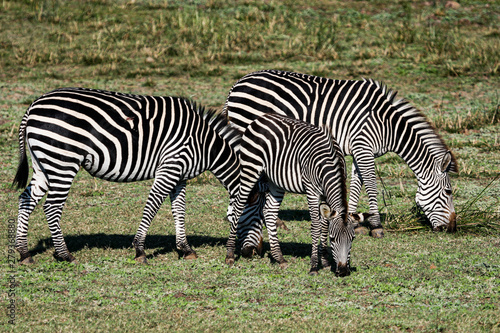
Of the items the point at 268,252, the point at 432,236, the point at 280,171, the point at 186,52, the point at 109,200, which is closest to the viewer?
the point at 280,171

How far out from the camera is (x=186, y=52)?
23.0 m

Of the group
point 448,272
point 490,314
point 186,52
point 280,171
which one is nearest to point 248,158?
point 280,171

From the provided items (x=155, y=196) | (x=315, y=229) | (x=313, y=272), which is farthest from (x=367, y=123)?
(x=155, y=196)

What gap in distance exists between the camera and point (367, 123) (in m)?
11.1

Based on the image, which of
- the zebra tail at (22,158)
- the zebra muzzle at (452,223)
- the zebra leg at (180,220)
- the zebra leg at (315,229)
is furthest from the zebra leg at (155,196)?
the zebra muzzle at (452,223)

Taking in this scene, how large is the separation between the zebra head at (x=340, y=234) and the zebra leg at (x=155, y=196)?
2.40 metres

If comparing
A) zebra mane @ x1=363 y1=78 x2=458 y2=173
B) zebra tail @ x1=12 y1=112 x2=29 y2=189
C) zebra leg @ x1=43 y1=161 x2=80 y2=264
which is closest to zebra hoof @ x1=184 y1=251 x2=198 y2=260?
zebra leg @ x1=43 y1=161 x2=80 y2=264

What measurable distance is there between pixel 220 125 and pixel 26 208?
3.18 m

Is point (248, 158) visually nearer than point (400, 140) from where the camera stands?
Yes

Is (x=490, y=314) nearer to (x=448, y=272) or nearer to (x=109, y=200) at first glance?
(x=448, y=272)

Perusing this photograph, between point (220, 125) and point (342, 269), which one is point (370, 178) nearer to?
point (220, 125)

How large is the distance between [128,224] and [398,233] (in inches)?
196

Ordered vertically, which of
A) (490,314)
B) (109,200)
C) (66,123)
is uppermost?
(66,123)

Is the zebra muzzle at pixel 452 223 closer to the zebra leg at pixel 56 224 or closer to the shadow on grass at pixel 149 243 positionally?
the shadow on grass at pixel 149 243
